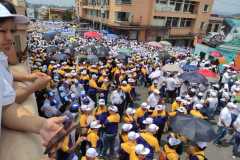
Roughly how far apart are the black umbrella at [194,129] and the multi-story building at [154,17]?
31.4 metres

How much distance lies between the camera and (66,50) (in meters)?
18.8

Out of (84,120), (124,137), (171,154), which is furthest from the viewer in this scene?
(84,120)

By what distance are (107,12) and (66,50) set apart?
77.2ft

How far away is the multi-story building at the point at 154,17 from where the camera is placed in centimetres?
3856

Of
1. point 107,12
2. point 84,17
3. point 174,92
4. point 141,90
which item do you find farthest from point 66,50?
point 84,17

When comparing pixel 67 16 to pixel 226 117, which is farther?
pixel 67 16

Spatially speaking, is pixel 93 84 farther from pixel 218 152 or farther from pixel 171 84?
pixel 218 152

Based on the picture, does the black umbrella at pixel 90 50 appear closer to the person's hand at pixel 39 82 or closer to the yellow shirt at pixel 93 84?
the yellow shirt at pixel 93 84

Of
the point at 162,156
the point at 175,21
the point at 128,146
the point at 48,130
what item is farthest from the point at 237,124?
the point at 175,21

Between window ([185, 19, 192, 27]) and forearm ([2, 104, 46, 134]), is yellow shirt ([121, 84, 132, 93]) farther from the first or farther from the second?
window ([185, 19, 192, 27])

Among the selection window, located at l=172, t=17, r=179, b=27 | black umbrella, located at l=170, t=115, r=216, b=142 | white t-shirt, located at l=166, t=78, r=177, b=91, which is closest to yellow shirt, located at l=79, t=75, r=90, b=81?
white t-shirt, located at l=166, t=78, r=177, b=91

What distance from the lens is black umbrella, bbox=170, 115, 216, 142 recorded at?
23.7ft

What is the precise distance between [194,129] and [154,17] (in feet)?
114

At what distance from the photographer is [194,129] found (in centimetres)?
741
